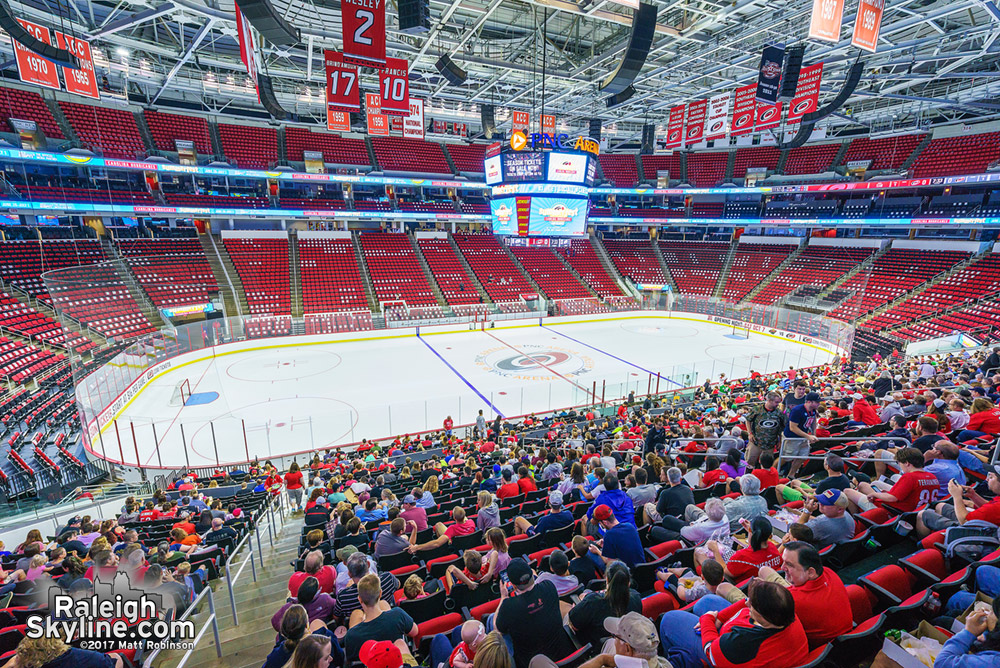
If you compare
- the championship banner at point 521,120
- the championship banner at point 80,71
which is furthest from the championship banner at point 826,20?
the championship banner at point 80,71

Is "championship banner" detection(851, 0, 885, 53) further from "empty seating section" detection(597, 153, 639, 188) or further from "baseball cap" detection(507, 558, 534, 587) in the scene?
"empty seating section" detection(597, 153, 639, 188)

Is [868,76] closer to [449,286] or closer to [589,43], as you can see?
[589,43]

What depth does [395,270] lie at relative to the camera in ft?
112

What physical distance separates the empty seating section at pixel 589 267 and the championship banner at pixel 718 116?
20432 mm

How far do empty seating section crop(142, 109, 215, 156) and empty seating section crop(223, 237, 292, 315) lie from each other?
635 cm

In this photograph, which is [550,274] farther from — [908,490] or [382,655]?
[382,655]

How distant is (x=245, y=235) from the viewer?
109ft

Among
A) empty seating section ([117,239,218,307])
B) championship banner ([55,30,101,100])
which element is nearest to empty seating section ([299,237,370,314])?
empty seating section ([117,239,218,307])

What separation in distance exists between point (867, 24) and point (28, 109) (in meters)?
37.3

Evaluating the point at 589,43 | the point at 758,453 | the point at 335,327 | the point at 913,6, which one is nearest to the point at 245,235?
the point at 335,327

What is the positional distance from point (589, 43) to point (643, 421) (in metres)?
19.1

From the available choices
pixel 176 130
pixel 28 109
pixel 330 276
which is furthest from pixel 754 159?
A: pixel 28 109

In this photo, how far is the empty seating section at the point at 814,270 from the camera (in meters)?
33.6

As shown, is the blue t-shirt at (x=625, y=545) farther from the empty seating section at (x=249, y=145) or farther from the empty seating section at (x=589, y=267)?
the empty seating section at (x=589, y=267)
